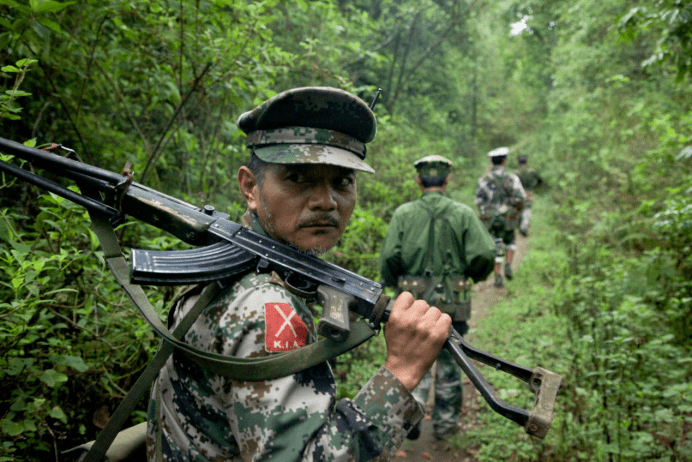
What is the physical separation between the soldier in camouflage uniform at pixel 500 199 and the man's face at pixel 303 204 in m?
6.53

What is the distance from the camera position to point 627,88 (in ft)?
32.1

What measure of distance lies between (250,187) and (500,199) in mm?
6723

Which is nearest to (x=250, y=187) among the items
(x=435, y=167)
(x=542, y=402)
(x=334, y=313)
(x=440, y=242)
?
(x=334, y=313)

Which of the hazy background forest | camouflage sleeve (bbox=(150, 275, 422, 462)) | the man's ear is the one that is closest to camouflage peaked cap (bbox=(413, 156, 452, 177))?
the hazy background forest

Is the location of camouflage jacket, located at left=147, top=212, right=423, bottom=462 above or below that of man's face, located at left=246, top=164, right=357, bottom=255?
below

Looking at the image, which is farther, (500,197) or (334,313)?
(500,197)

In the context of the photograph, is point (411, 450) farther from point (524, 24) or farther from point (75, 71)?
point (524, 24)

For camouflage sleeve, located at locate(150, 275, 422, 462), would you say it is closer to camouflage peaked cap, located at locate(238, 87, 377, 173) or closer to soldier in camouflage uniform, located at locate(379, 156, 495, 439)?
camouflage peaked cap, located at locate(238, 87, 377, 173)

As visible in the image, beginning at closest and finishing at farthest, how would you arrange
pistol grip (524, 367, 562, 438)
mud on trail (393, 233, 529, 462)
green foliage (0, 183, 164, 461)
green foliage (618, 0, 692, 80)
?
pistol grip (524, 367, 562, 438) < green foliage (0, 183, 164, 461) < green foliage (618, 0, 692, 80) < mud on trail (393, 233, 529, 462)

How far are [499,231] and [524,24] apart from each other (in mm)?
12316

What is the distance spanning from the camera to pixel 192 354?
3.92ft

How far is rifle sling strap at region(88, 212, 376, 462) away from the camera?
112 cm

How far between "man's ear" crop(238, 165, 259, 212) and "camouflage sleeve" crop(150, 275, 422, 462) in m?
0.36

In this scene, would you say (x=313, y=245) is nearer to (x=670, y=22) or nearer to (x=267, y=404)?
(x=267, y=404)
